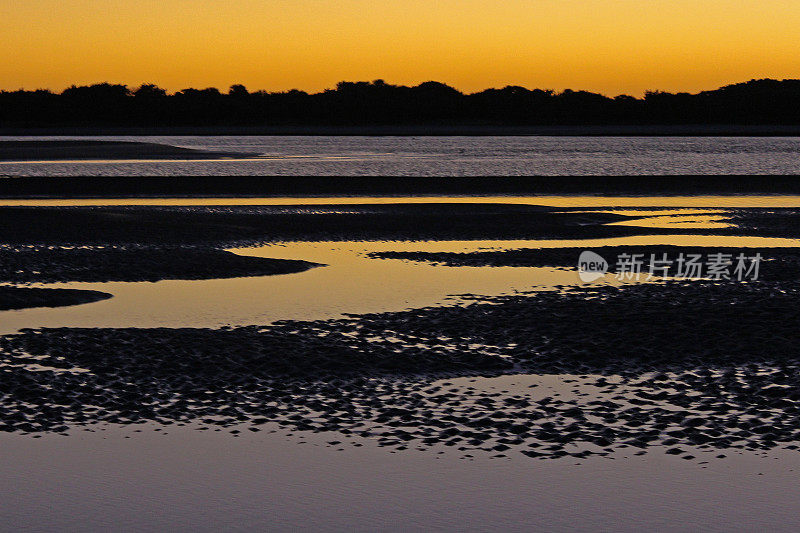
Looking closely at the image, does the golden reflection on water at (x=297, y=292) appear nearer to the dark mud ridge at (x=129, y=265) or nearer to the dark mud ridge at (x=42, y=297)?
the dark mud ridge at (x=42, y=297)

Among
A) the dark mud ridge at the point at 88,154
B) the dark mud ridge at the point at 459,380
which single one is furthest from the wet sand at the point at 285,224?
the dark mud ridge at the point at 88,154

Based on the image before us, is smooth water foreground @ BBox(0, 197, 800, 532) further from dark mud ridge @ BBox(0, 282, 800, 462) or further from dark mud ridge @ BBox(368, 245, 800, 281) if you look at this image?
dark mud ridge @ BBox(368, 245, 800, 281)

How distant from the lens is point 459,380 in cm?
1104

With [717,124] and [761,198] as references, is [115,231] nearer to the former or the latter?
[761,198]

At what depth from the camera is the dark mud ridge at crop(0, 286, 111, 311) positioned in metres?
15.6

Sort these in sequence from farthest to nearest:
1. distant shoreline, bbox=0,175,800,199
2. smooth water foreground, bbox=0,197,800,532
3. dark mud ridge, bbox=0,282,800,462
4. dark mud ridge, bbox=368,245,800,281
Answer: distant shoreline, bbox=0,175,800,199
dark mud ridge, bbox=368,245,800,281
dark mud ridge, bbox=0,282,800,462
smooth water foreground, bbox=0,197,800,532

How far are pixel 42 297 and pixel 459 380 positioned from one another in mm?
7491

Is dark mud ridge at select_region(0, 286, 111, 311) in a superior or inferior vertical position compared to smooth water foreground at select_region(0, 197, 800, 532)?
inferior

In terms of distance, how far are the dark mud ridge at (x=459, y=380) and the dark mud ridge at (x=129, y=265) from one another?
5.11 meters

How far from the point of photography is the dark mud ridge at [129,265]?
1855cm

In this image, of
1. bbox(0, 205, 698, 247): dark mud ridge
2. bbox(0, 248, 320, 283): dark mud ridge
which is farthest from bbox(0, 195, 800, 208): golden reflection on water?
bbox(0, 248, 320, 283): dark mud ridge

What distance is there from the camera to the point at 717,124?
19612 centimetres

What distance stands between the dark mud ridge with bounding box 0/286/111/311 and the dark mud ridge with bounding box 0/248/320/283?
132 centimetres

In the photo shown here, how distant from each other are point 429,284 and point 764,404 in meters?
8.16
